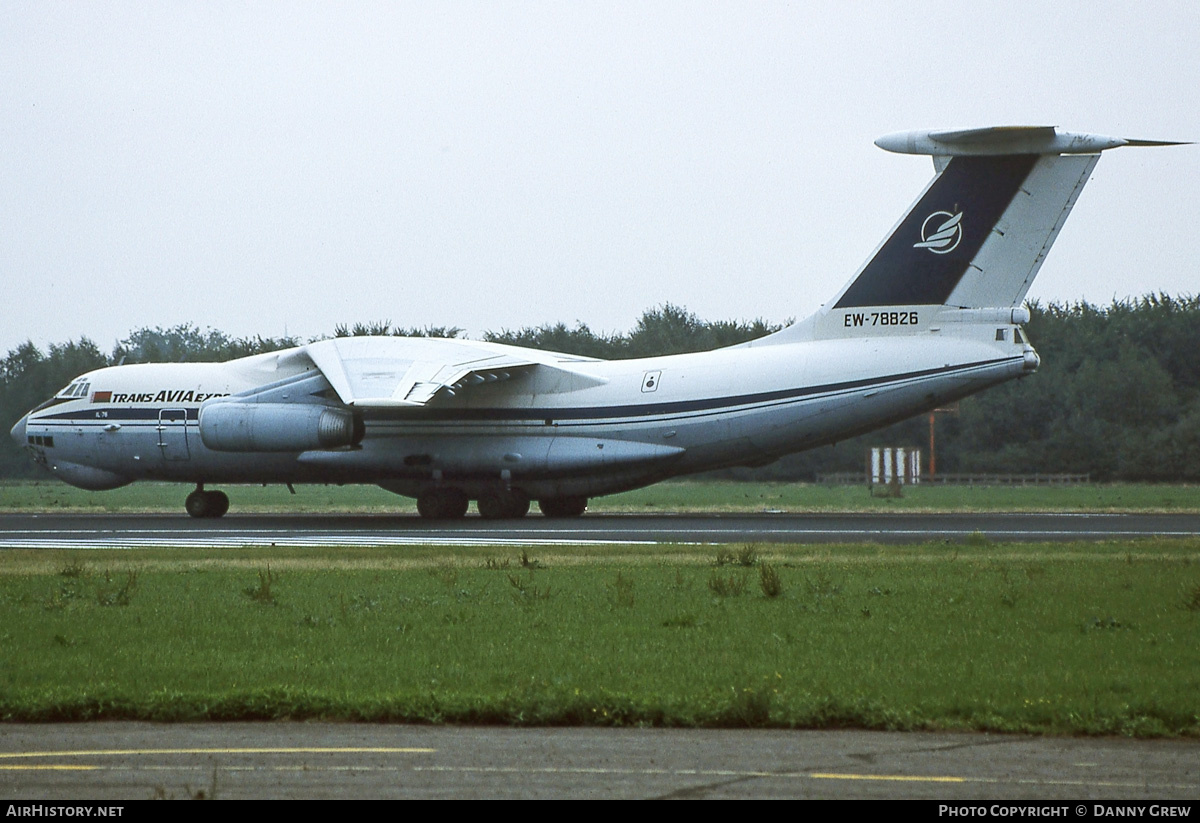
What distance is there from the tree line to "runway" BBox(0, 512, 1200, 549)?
19671 mm

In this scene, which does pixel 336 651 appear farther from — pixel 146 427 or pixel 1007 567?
pixel 146 427

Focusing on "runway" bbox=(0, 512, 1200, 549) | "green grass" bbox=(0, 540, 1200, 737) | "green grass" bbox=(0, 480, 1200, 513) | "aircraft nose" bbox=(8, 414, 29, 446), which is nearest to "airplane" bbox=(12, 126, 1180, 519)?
"aircraft nose" bbox=(8, 414, 29, 446)

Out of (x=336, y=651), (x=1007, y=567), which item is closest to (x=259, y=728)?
(x=336, y=651)

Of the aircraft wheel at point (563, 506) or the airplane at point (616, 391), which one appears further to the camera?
the aircraft wheel at point (563, 506)

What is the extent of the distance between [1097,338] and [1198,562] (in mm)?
44670

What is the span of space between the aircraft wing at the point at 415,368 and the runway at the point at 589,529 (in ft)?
10.1

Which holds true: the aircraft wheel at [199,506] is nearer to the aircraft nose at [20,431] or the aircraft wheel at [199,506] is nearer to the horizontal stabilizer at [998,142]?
the aircraft nose at [20,431]

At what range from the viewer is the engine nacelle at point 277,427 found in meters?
30.0

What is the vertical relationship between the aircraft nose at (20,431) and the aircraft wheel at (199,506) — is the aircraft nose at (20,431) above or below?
above

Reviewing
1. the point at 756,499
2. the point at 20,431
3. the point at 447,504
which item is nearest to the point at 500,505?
the point at 447,504

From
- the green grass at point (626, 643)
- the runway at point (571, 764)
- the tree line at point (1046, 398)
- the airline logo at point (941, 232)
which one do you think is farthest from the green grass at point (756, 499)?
the runway at point (571, 764)

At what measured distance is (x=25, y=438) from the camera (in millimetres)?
34906

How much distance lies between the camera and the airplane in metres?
27.7

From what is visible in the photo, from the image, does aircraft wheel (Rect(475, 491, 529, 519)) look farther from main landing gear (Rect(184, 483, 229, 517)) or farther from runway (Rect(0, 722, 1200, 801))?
runway (Rect(0, 722, 1200, 801))
